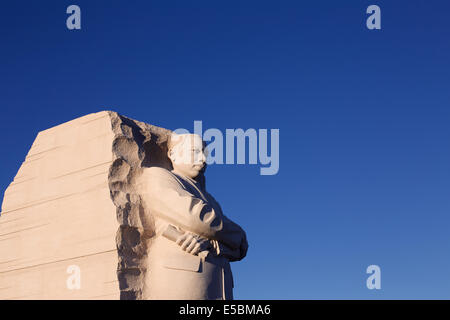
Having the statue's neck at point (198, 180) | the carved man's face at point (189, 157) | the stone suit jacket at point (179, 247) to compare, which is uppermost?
the carved man's face at point (189, 157)

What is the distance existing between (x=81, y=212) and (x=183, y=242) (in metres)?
1.37

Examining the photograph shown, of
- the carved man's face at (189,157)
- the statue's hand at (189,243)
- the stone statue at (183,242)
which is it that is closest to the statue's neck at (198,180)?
the carved man's face at (189,157)

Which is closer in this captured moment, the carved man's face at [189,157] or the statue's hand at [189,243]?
the statue's hand at [189,243]

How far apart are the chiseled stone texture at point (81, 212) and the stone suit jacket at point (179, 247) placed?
0.16 m

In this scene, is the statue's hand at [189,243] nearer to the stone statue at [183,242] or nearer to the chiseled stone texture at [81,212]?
the stone statue at [183,242]

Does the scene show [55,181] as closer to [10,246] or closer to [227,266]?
[10,246]

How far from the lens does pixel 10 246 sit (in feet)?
28.5

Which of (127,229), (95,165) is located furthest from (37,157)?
(127,229)

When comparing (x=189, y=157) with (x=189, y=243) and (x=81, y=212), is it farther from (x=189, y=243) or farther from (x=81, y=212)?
(x=81, y=212)

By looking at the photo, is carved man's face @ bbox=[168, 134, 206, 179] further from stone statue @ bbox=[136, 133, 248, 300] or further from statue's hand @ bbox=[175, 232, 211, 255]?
statue's hand @ bbox=[175, 232, 211, 255]

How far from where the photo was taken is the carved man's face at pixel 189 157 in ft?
29.7
